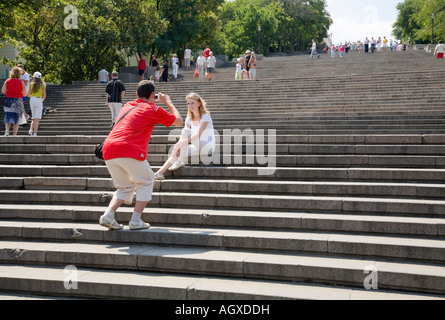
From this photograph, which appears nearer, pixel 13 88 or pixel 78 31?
pixel 13 88

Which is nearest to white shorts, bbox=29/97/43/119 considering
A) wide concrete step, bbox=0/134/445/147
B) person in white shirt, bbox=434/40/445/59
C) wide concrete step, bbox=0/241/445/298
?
wide concrete step, bbox=0/134/445/147

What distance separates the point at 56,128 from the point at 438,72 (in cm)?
1229

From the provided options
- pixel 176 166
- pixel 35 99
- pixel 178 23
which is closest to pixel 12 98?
pixel 35 99

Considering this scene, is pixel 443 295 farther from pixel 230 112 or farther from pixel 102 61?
pixel 102 61

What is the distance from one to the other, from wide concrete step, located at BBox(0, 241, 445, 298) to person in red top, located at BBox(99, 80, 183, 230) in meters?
0.48

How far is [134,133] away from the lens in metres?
5.45

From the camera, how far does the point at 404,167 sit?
7.10 m

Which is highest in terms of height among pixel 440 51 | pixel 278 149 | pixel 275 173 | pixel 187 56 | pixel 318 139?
pixel 187 56

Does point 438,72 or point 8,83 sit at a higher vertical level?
point 438,72

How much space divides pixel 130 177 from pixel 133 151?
0.40 meters

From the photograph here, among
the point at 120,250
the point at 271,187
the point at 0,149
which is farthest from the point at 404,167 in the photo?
the point at 0,149

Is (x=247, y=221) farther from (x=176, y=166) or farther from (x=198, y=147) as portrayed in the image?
(x=198, y=147)

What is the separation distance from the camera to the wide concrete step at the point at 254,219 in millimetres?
5410
